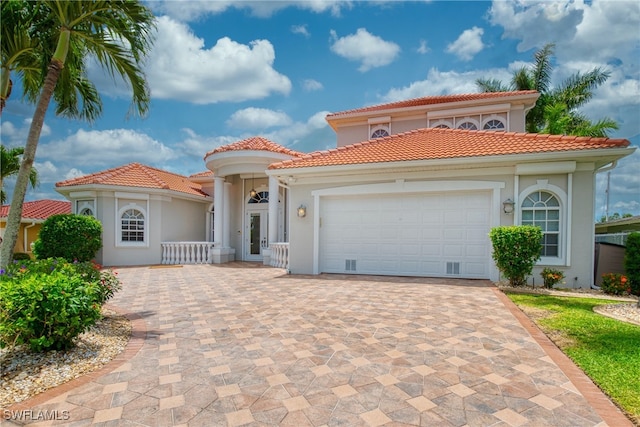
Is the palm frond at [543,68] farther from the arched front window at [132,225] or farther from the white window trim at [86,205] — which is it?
the white window trim at [86,205]

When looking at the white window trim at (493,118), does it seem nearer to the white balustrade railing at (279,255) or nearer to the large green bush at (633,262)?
the large green bush at (633,262)

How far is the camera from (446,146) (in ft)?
34.9

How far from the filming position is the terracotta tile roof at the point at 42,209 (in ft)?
72.9

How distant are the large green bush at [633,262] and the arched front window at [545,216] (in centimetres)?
168

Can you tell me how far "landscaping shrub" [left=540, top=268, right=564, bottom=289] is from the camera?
8742 mm

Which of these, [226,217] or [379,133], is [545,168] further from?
[226,217]

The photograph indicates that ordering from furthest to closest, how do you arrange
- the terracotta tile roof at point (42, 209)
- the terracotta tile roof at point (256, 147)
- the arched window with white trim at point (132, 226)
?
the terracotta tile roof at point (42, 209) < the arched window with white trim at point (132, 226) < the terracotta tile roof at point (256, 147)

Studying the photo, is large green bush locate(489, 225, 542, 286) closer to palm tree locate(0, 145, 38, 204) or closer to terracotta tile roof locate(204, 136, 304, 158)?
terracotta tile roof locate(204, 136, 304, 158)

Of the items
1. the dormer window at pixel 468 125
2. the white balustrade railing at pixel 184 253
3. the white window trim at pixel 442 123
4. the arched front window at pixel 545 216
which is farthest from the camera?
the white window trim at pixel 442 123

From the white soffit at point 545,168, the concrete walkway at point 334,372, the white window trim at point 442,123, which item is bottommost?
the concrete walkway at point 334,372

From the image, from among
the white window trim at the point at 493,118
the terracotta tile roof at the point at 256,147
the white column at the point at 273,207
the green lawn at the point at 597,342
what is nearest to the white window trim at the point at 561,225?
the green lawn at the point at 597,342

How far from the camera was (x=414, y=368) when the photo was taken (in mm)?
3803

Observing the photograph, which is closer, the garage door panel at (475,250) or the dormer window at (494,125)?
the garage door panel at (475,250)

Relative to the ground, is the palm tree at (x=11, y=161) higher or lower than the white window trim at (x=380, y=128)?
lower
